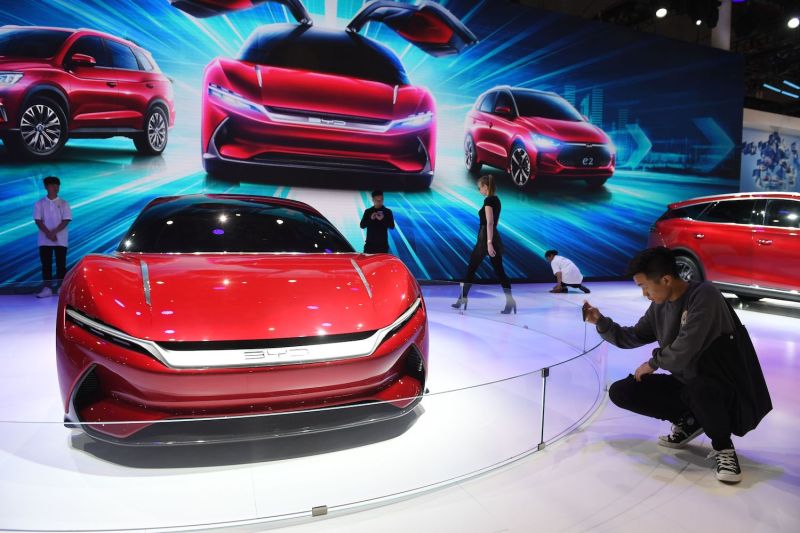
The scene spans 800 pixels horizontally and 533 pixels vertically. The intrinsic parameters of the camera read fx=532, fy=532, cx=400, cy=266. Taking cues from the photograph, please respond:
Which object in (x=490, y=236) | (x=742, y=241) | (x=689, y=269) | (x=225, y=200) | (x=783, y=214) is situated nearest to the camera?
(x=225, y=200)

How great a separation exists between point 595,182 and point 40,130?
8193mm

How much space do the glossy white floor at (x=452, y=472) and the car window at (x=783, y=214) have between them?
11.6ft

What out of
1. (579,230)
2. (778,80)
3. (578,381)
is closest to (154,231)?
(578,381)

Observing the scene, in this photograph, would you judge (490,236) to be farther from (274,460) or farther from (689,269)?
(274,460)

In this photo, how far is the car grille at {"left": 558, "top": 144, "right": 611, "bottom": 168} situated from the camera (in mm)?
8648

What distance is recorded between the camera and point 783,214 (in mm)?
5664

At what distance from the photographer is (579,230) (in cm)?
934

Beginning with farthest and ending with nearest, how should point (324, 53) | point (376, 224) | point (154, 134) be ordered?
point (324, 53), point (154, 134), point (376, 224)

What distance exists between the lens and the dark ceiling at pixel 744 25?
432 inches

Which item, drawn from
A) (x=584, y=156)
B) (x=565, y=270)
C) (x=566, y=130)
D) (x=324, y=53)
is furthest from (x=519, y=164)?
(x=324, y=53)

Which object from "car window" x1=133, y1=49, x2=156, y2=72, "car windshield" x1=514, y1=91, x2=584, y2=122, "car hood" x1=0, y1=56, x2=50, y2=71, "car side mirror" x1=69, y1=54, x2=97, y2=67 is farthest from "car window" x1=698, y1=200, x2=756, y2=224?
"car hood" x1=0, y1=56, x2=50, y2=71

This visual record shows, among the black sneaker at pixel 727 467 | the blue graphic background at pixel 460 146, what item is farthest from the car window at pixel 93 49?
the black sneaker at pixel 727 467

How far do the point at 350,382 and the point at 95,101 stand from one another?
5.86 metres

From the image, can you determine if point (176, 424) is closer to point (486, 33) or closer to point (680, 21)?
point (486, 33)
